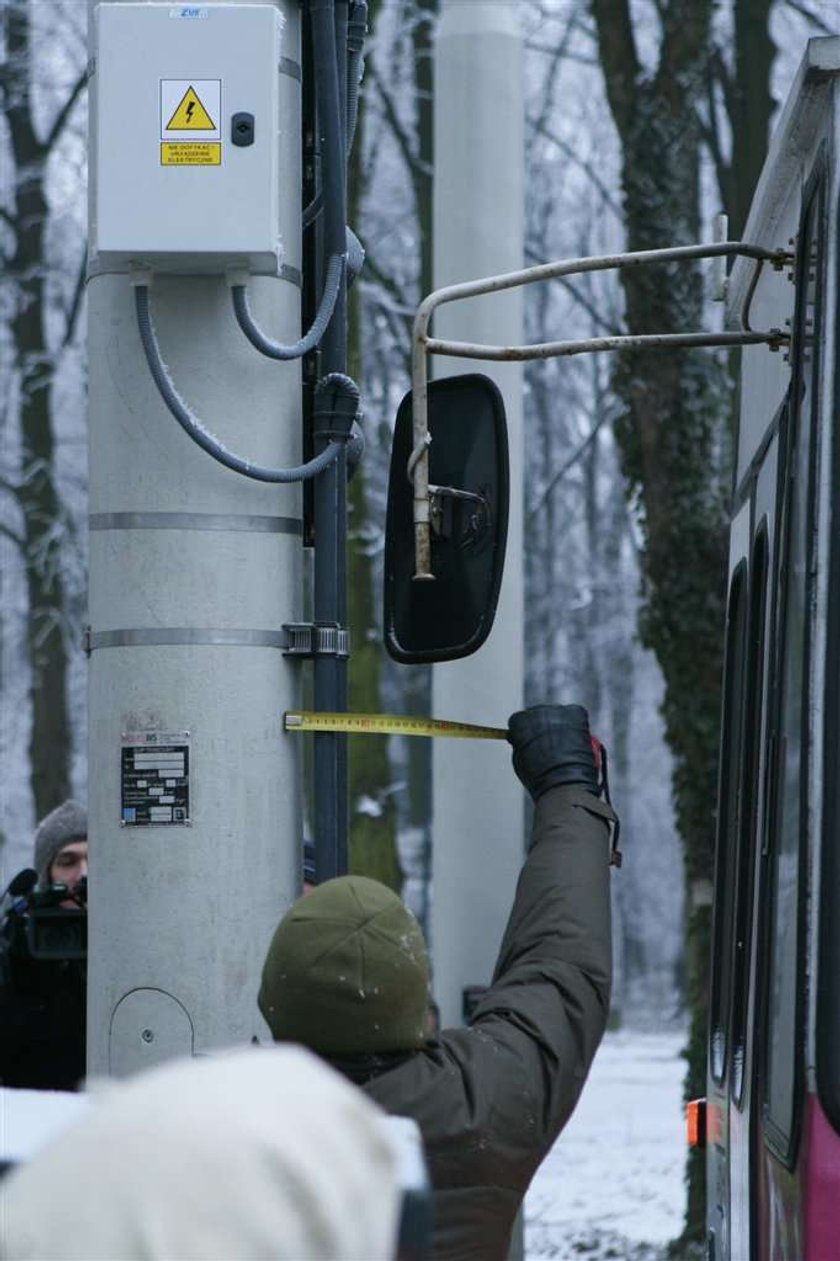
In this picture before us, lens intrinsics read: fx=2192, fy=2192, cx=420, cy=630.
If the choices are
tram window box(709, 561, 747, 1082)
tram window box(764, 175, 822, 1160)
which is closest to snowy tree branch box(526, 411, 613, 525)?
tram window box(709, 561, 747, 1082)

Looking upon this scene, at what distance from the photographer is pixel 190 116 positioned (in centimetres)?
306

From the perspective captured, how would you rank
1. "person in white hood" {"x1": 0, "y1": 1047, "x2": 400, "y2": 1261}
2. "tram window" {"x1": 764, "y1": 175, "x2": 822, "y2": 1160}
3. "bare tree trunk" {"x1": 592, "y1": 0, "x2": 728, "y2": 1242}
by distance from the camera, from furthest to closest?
1. "bare tree trunk" {"x1": 592, "y1": 0, "x2": 728, "y2": 1242}
2. "tram window" {"x1": 764, "y1": 175, "x2": 822, "y2": 1160}
3. "person in white hood" {"x1": 0, "y1": 1047, "x2": 400, "y2": 1261}

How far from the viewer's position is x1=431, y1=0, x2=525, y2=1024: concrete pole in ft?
19.0

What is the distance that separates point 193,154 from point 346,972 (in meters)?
1.30

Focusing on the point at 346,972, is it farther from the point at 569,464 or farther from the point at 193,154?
the point at 569,464

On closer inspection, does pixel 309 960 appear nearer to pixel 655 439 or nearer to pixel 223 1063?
pixel 223 1063

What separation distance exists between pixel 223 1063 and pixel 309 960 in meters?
1.12

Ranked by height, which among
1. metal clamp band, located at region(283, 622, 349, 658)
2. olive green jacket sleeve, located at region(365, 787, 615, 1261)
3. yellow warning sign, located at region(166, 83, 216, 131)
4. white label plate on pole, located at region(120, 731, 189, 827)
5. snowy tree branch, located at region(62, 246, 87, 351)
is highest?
snowy tree branch, located at region(62, 246, 87, 351)

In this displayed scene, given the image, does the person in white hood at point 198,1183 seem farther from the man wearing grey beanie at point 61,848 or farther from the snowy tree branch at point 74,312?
the snowy tree branch at point 74,312

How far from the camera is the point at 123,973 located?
3088mm

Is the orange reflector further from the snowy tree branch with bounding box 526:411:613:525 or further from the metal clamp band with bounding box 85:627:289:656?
the snowy tree branch with bounding box 526:411:613:525

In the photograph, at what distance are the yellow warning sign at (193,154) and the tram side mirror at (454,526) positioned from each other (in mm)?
456

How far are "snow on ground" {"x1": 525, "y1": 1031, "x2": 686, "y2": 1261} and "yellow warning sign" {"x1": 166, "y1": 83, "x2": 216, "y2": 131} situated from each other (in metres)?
5.90

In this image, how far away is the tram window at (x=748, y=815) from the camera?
349 cm
